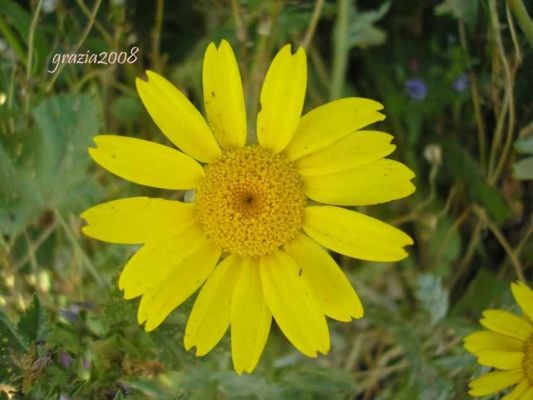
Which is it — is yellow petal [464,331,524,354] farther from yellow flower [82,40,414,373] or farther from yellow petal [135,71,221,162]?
yellow petal [135,71,221,162]

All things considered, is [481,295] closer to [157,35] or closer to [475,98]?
[475,98]

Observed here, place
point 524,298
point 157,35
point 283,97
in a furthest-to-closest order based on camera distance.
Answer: point 157,35, point 524,298, point 283,97

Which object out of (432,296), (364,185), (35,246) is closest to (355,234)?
(364,185)

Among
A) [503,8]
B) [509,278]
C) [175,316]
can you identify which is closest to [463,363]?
→ [509,278]

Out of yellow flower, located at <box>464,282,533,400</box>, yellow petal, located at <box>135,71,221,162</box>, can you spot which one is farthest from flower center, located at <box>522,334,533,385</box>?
yellow petal, located at <box>135,71,221,162</box>

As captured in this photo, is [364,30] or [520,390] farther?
[364,30]

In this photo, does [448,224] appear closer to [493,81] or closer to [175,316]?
[493,81]
